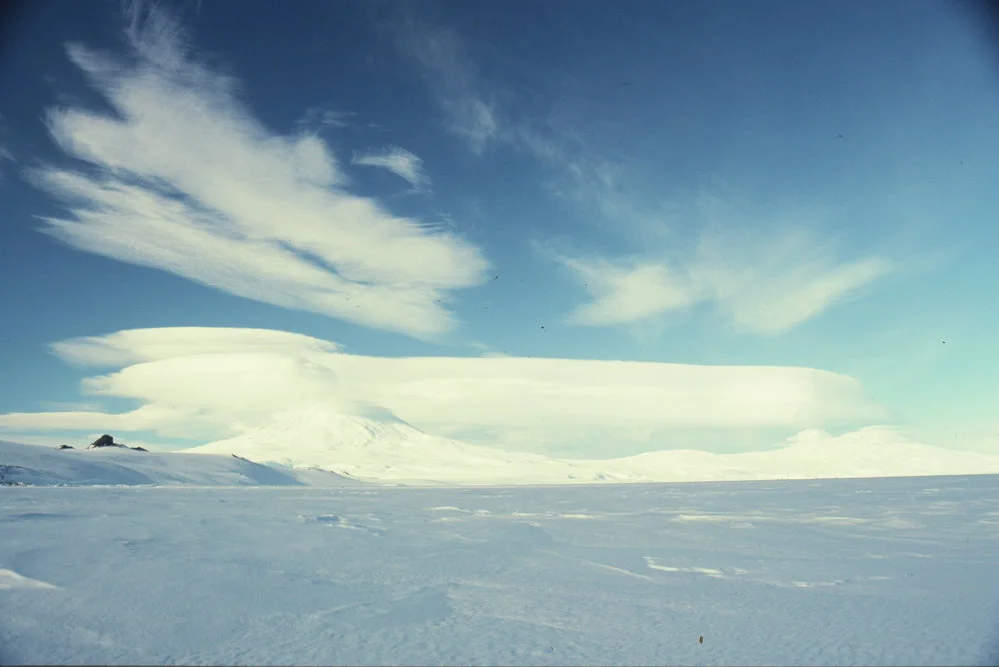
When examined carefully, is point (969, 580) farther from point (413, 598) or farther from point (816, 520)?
point (816, 520)

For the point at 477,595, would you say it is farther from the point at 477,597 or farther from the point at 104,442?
the point at 104,442

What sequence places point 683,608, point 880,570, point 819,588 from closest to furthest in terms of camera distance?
point 683,608 → point 819,588 → point 880,570

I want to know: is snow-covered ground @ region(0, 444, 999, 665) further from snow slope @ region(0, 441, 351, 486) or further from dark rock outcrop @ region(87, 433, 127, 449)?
dark rock outcrop @ region(87, 433, 127, 449)

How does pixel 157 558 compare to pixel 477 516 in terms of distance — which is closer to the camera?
pixel 157 558

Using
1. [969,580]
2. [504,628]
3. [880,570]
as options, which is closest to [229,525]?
[504,628]

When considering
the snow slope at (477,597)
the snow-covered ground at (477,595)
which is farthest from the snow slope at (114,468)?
the snow slope at (477,597)

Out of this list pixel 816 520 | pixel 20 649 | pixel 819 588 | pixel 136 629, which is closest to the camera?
pixel 20 649
